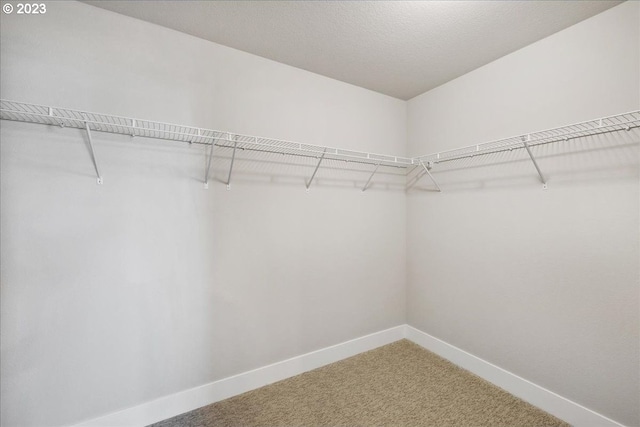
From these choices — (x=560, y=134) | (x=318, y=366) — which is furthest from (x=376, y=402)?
(x=560, y=134)

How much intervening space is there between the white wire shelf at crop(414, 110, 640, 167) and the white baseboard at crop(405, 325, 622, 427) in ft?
4.89

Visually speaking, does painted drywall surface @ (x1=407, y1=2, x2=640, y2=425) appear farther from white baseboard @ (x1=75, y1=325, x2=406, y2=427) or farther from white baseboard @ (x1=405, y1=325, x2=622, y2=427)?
white baseboard @ (x1=75, y1=325, x2=406, y2=427)

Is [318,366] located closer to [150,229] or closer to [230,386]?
[230,386]

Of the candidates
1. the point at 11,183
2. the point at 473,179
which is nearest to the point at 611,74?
the point at 473,179

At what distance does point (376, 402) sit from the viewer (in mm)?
1677

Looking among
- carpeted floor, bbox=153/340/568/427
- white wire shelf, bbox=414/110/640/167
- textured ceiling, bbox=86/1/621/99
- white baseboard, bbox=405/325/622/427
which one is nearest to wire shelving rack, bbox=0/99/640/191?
white wire shelf, bbox=414/110/640/167

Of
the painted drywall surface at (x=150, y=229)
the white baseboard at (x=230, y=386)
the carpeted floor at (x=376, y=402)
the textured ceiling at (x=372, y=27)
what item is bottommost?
the carpeted floor at (x=376, y=402)

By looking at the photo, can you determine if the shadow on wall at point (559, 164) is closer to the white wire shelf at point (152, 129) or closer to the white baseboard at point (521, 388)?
Result: the white wire shelf at point (152, 129)

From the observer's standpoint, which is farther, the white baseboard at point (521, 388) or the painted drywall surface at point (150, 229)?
the white baseboard at point (521, 388)

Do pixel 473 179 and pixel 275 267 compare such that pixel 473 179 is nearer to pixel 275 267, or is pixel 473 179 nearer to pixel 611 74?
pixel 611 74

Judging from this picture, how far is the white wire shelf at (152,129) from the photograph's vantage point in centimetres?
123

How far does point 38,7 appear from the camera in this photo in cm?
128

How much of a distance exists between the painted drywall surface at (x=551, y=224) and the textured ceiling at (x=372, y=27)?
8.1 inches

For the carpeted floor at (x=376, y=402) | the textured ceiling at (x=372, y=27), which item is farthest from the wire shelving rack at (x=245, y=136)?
the carpeted floor at (x=376, y=402)
